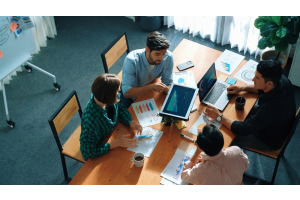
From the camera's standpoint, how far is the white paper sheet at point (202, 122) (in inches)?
102

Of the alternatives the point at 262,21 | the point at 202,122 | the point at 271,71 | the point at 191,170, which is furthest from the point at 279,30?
the point at 191,170

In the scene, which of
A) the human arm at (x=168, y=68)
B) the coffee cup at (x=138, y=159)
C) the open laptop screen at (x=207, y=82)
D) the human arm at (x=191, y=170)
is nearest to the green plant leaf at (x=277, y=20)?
the open laptop screen at (x=207, y=82)

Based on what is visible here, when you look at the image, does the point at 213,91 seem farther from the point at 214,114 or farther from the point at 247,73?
the point at 247,73

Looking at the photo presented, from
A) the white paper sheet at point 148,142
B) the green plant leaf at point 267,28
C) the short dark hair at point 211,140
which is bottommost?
the white paper sheet at point 148,142

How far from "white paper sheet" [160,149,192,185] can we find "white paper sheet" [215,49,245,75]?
0.97 metres

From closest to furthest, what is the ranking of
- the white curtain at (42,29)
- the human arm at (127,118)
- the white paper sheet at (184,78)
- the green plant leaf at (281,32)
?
the human arm at (127,118), the white paper sheet at (184,78), the green plant leaf at (281,32), the white curtain at (42,29)

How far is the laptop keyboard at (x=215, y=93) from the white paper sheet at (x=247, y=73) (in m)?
0.20

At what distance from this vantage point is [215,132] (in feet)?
6.77

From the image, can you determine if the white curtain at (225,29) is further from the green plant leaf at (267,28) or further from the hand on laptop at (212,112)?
the hand on laptop at (212,112)

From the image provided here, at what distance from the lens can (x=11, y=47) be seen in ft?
11.7

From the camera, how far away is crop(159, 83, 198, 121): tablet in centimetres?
250

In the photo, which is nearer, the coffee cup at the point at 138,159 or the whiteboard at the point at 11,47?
the coffee cup at the point at 138,159
